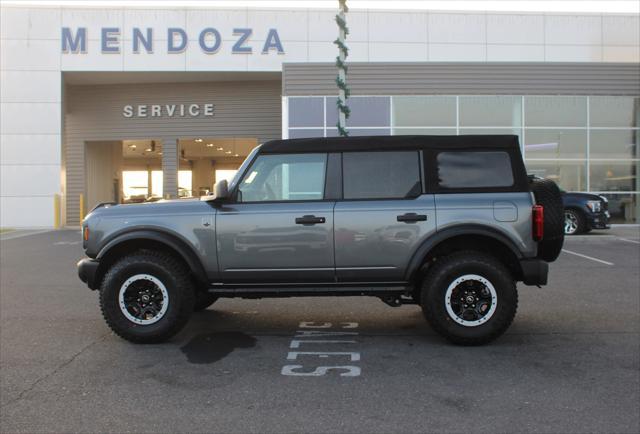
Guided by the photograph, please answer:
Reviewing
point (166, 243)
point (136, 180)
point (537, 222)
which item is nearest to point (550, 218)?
point (537, 222)

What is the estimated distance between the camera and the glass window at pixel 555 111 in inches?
821

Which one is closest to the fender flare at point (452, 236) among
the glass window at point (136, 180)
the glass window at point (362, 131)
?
the glass window at point (362, 131)

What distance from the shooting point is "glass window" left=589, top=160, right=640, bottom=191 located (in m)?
20.8

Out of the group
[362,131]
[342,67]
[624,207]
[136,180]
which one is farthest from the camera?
[136,180]

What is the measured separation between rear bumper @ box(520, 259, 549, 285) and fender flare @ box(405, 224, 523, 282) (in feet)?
0.26

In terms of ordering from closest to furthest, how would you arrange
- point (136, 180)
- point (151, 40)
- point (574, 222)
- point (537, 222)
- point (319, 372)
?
point (319, 372)
point (537, 222)
point (574, 222)
point (151, 40)
point (136, 180)

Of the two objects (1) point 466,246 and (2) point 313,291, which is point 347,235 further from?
(1) point 466,246

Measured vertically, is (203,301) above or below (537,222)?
below

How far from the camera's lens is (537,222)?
512 centimetres

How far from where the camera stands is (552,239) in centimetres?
545

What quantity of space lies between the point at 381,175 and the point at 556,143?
17531mm

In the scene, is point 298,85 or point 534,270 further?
point 298,85

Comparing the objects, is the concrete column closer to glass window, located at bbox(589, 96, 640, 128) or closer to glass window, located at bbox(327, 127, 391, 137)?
glass window, located at bbox(327, 127, 391, 137)

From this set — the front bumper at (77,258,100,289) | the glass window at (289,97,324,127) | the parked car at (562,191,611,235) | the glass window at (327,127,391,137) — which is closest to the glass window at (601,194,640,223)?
the parked car at (562,191,611,235)
